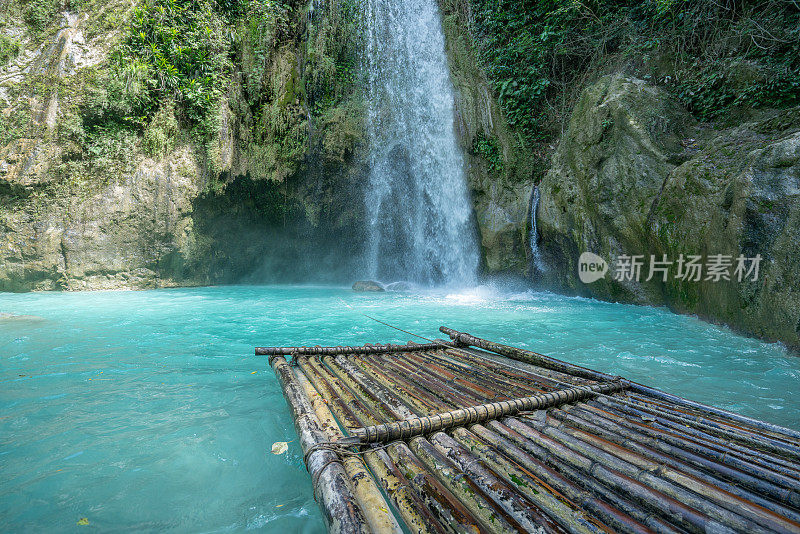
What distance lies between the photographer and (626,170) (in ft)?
25.5

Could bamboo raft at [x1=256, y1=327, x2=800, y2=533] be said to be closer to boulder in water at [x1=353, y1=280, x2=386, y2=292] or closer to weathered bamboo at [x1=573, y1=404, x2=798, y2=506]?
weathered bamboo at [x1=573, y1=404, x2=798, y2=506]

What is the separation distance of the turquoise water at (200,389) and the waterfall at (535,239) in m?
2.32

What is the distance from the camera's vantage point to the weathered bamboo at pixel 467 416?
1867mm

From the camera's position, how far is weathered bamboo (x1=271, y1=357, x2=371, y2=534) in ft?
4.21

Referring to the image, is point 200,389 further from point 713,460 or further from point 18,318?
point 18,318

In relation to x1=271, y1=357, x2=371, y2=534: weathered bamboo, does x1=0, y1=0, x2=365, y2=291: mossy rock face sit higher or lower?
higher

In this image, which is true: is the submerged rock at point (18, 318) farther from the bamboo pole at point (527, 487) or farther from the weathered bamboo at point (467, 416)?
the bamboo pole at point (527, 487)

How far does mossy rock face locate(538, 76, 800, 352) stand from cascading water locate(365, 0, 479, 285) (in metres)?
2.86

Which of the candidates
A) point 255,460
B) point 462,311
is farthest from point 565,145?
point 255,460

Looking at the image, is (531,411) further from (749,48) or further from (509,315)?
(749,48)

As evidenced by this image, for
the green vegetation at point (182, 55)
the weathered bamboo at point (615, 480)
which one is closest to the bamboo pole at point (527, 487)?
the weathered bamboo at point (615, 480)

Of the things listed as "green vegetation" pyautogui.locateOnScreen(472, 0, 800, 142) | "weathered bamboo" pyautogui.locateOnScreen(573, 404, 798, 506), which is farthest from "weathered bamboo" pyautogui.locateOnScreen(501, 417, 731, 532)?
"green vegetation" pyautogui.locateOnScreen(472, 0, 800, 142)

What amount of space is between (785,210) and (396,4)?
40.3 ft

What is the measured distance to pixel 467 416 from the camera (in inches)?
81.0
